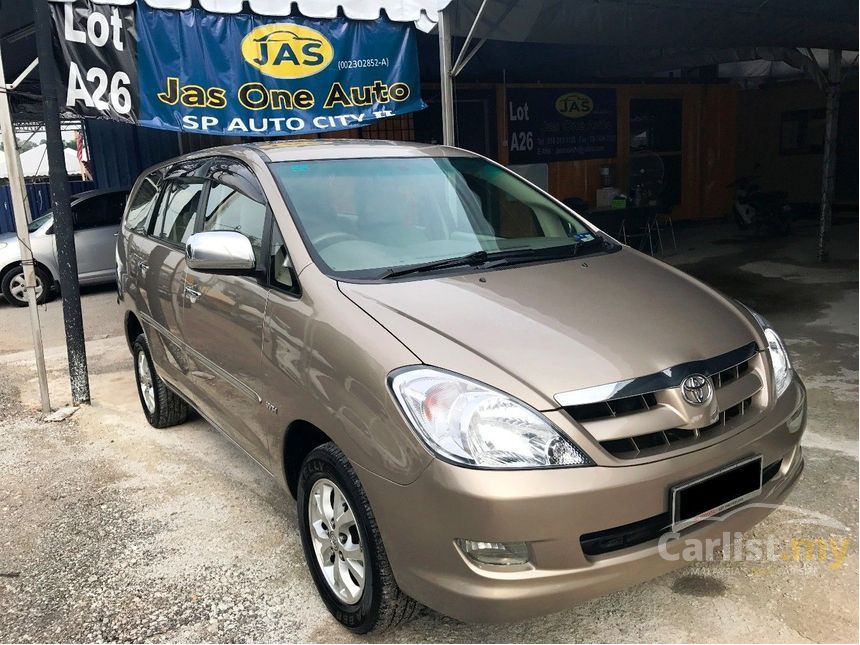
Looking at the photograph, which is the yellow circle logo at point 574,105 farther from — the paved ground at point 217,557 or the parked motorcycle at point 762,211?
the paved ground at point 217,557

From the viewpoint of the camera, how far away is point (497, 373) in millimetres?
2131

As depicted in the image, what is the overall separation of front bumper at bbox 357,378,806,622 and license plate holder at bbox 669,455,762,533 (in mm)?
33

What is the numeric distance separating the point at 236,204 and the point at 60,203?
7.72 feet

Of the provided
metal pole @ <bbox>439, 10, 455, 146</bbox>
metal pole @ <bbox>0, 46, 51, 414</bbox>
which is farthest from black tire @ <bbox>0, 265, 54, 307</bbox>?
metal pole @ <bbox>439, 10, 455, 146</bbox>

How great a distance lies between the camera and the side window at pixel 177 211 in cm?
381

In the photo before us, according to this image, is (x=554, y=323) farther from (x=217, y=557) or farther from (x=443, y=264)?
(x=217, y=557)

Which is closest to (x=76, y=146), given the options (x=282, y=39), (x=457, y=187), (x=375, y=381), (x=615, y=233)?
(x=282, y=39)

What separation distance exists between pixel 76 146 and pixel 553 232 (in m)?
14.1

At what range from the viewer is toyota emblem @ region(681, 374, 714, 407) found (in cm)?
218

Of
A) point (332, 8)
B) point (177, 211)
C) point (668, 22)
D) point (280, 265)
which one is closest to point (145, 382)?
point (177, 211)

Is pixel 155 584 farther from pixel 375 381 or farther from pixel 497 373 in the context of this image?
pixel 497 373

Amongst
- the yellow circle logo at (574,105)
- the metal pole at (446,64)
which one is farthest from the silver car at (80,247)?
the yellow circle logo at (574,105)

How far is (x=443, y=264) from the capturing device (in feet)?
Answer: 9.36

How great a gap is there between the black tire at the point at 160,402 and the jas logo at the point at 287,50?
3432 mm
